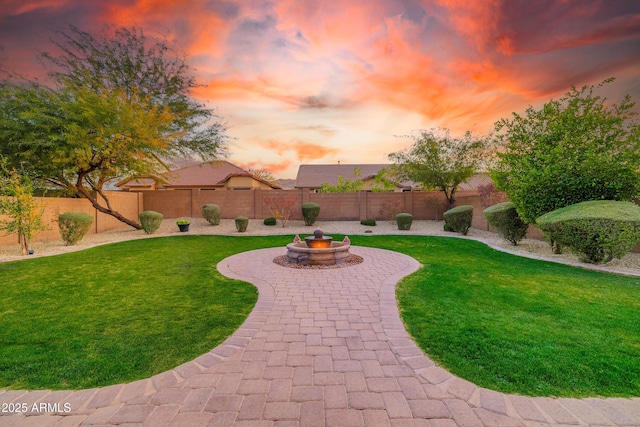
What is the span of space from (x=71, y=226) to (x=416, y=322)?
13192 millimetres

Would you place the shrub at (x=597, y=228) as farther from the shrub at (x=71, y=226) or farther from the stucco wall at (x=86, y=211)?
the stucco wall at (x=86, y=211)

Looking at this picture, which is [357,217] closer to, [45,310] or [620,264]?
[620,264]

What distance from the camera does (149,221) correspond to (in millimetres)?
13984

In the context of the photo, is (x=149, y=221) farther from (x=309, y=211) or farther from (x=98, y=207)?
(x=309, y=211)

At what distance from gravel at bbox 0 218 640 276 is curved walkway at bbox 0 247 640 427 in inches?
275

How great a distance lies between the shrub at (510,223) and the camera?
396 inches

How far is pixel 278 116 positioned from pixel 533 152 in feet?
35.1

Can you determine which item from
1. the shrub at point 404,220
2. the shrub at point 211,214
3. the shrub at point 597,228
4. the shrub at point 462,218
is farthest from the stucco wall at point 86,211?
the shrub at point 462,218

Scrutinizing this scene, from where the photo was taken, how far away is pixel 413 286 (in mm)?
5305

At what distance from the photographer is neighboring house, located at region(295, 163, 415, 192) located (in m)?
31.1

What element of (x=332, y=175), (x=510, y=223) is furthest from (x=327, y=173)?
(x=510, y=223)

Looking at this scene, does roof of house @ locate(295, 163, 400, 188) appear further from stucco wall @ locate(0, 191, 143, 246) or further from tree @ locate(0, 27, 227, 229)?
stucco wall @ locate(0, 191, 143, 246)

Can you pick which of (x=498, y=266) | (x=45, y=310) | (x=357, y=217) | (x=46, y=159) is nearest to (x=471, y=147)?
Result: (x=357, y=217)

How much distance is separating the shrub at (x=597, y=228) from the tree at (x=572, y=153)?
0.89m
